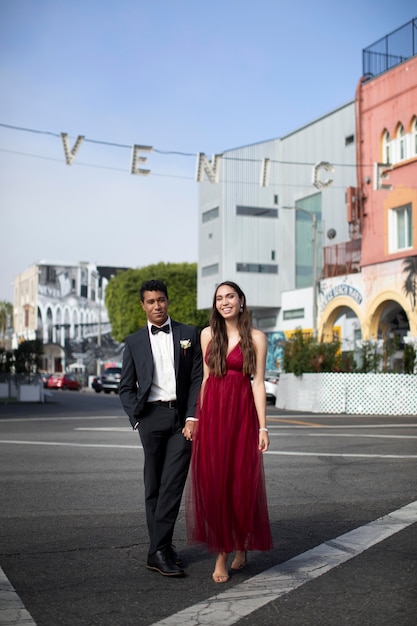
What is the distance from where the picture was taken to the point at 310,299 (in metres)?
48.3

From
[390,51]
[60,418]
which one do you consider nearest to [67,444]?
[60,418]

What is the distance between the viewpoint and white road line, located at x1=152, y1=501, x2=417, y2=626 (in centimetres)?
482

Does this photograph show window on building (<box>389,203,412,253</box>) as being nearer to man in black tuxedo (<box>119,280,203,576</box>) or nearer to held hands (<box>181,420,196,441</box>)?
man in black tuxedo (<box>119,280,203,576</box>)

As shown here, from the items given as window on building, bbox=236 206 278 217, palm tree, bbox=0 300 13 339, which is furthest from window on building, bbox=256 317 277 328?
palm tree, bbox=0 300 13 339

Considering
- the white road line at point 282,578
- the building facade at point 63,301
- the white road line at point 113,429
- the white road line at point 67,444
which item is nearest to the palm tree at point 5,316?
the building facade at point 63,301

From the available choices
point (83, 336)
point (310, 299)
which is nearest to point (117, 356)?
point (83, 336)

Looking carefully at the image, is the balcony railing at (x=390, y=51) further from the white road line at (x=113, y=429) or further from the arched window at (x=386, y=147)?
the white road line at (x=113, y=429)

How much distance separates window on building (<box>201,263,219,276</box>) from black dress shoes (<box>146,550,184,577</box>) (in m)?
50.3

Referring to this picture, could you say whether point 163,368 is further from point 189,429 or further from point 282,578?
point 282,578

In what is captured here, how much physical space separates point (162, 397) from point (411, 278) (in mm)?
29275

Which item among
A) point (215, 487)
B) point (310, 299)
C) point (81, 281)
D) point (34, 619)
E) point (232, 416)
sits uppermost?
point (81, 281)

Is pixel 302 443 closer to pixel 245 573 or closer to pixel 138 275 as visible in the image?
pixel 245 573

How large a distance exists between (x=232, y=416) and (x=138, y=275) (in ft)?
241

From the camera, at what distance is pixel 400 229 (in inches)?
1406
